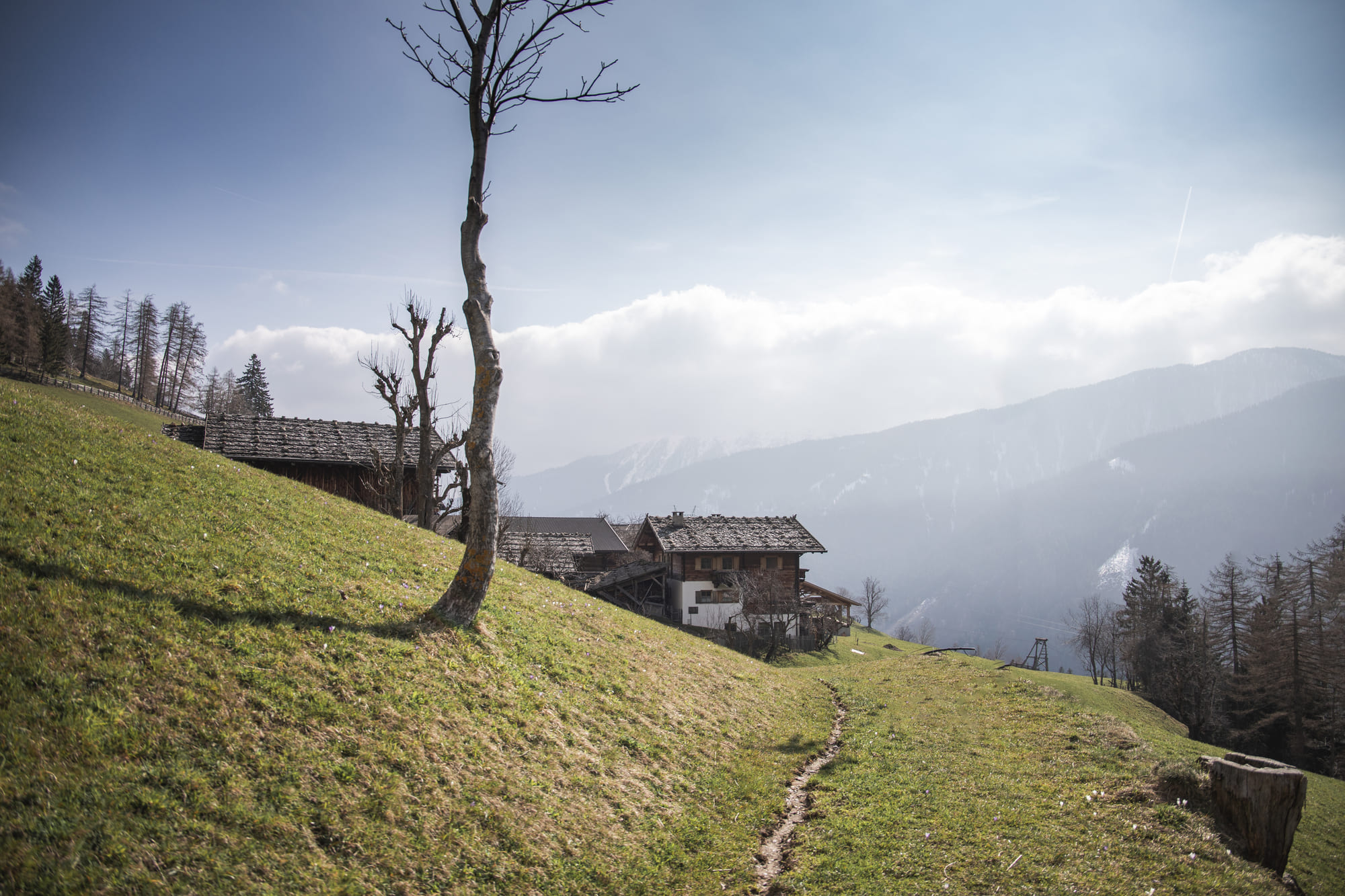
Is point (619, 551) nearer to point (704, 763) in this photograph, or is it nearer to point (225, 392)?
point (704, 763)

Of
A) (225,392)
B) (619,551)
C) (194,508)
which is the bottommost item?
(619,551)

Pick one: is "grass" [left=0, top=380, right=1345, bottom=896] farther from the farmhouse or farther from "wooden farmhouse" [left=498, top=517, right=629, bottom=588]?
the farmhouse

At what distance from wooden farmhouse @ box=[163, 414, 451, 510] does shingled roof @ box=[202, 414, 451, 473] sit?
0.12 ft

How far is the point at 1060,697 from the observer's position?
21.7 meters

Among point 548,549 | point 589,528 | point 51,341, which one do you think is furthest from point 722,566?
point 51,341

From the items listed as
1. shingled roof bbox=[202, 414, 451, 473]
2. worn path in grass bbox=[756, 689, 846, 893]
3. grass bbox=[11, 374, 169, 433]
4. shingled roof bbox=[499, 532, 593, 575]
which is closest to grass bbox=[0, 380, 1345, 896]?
worn path in grass bbox=[756, 689, 846, 893]

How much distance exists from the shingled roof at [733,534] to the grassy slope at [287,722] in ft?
155

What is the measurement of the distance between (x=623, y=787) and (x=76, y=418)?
15705mm

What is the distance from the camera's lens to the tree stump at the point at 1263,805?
10.4 m

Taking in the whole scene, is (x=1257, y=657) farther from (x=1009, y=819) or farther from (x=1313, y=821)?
(x=1009, y=819)

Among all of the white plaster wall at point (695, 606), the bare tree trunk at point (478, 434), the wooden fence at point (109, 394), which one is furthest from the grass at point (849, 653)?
the wooden fence at point (109, 394)

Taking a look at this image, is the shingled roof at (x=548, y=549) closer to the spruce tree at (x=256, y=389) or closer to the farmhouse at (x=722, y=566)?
the farmhouse at (x=722, y=566)

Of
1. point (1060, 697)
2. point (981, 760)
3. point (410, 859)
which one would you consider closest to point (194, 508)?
point (410, 859)

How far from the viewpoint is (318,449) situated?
3709 cm
